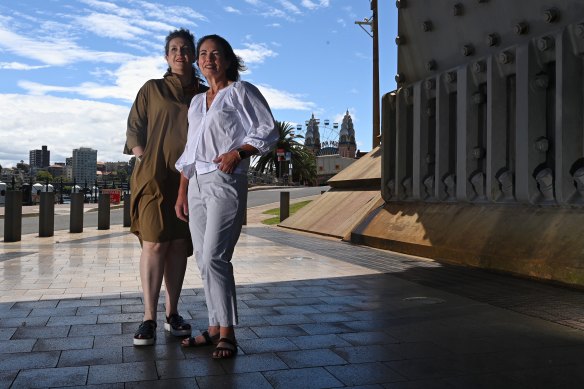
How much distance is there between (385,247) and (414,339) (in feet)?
20.4

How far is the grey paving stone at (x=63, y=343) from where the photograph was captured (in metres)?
3.49

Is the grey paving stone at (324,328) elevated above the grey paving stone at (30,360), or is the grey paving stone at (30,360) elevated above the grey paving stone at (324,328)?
the grey paving stone at (30,360)

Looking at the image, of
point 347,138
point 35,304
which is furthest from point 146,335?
point 347,138

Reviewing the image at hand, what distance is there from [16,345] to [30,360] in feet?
1.30

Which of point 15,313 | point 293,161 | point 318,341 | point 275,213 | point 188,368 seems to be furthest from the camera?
point 293,161

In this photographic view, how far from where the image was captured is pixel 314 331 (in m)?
4.01

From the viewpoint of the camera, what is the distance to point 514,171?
7.83m

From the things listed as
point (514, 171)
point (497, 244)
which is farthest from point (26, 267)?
point (514, 171)

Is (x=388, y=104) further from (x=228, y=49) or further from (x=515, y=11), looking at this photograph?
(x=228, y=49)

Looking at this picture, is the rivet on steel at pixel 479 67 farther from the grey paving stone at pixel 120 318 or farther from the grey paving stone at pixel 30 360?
the grey paving stone at pixel 30 360

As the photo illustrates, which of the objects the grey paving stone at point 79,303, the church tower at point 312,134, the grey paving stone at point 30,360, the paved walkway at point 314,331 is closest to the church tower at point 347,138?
the church tower at point 312,134

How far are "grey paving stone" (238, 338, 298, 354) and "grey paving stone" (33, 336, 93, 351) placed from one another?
931 mm

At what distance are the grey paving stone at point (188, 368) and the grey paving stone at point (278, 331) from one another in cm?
68

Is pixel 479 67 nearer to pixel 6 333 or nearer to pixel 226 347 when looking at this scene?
pixel 226 347
